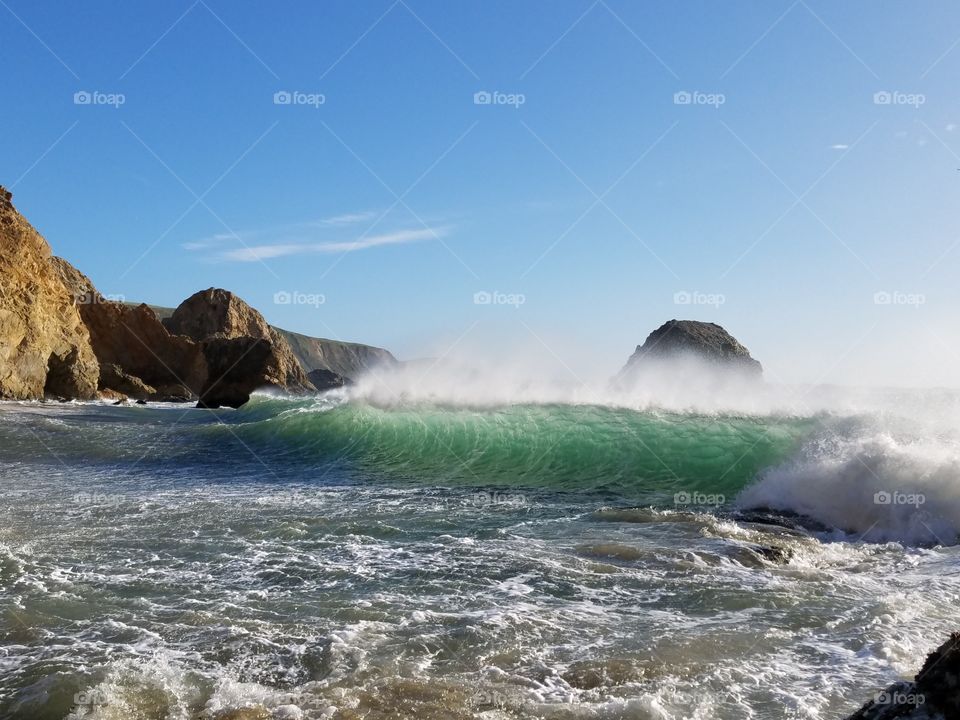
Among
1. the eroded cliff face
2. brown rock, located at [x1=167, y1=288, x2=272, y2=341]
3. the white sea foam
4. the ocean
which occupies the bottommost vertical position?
the ocean

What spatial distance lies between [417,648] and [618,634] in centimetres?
137

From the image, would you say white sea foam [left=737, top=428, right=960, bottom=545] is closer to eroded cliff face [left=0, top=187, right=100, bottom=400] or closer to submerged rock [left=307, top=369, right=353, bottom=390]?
eroded cliff face [left=0, top=187, right=100, bottom=400]

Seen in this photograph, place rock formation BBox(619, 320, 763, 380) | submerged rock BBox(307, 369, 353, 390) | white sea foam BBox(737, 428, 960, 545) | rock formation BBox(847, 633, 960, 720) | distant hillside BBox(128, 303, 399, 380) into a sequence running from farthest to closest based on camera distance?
1. distant hillside BBox(128, 303, 399, 380)
2. submerged rock BBox(307, 369, 353, 390)
3. rock formation BBox(619, 320, 763, 380)
4. white sea foam BBox(737, 428, 960, 545)
5. rock formation BBox(847, 633, 960, 720)

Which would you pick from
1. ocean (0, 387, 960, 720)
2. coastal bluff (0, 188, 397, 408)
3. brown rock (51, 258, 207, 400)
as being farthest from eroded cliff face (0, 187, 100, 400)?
ocean (0, 387, 960, 720)

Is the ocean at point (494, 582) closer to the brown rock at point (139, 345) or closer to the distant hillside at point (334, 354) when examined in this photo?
the brown rock at point (139, 345)

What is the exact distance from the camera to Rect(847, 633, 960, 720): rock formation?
256 centimetres

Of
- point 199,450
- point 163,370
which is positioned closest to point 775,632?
point 199,450

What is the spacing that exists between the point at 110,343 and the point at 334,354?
3964 inches

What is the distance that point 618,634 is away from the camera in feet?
16.1

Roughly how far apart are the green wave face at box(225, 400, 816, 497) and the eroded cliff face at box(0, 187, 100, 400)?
17.9 m

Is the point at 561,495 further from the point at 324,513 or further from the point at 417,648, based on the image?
the point at 417,648

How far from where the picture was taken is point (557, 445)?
14656 millimetres

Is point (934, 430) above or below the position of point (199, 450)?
above

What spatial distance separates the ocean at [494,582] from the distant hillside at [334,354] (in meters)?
127
